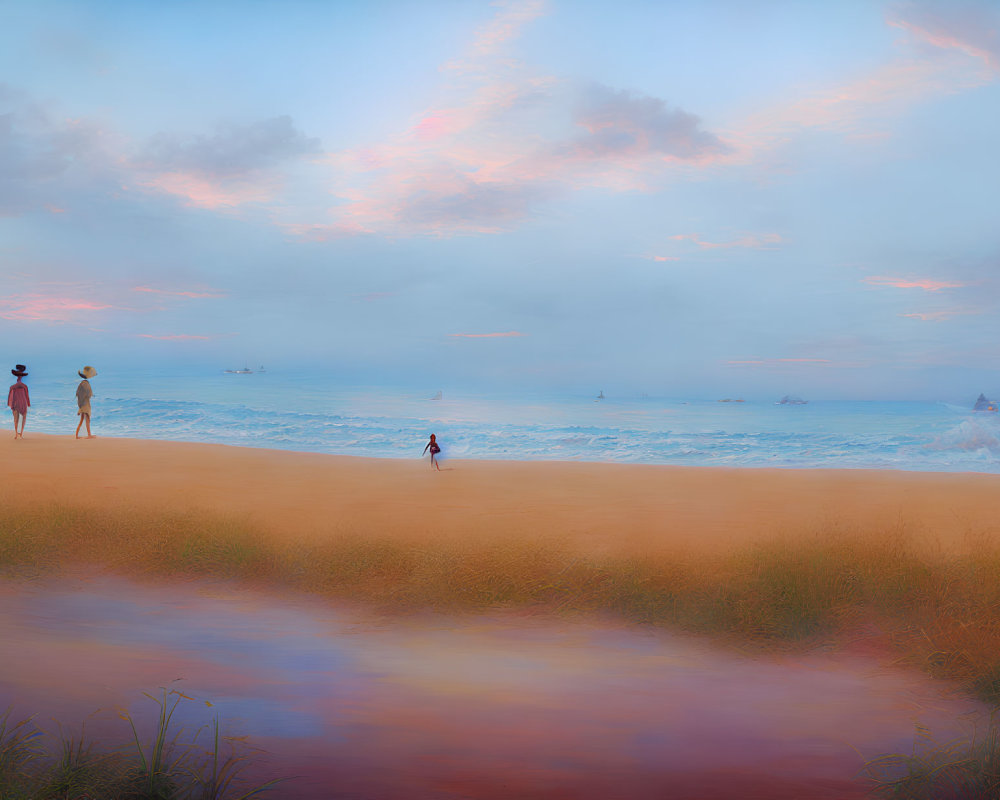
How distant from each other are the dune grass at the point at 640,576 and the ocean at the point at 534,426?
16765 millimetres

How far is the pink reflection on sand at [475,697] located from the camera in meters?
4.02

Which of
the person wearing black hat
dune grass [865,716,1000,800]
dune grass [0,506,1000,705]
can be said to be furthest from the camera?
the person wearing black hat

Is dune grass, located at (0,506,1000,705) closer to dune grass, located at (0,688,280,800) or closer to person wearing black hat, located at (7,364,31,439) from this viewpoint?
dune grass, located at (0,688,280,800)

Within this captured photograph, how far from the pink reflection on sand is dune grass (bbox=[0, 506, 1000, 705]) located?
35cm

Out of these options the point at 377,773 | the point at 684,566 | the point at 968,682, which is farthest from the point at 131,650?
the point at 968,682

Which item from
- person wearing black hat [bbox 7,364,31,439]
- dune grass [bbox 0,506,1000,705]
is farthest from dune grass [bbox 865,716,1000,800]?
person wearing black hat [bbox 7,364,31,439]

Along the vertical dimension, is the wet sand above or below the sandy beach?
below

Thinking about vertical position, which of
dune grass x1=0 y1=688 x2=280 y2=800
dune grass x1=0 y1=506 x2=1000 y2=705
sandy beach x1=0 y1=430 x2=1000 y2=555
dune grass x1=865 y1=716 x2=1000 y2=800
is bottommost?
dune grass x1=865 y1=716 x2=1000 y2=800

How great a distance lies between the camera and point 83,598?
674 centimetres

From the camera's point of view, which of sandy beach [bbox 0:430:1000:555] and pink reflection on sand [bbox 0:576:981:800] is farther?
sandy beach [bbox 0:430:1000:555]

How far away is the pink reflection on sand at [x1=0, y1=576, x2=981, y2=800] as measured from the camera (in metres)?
4.02

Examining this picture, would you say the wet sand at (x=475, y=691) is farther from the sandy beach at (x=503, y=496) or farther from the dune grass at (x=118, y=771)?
the sandy beach at (x=503, y=496)

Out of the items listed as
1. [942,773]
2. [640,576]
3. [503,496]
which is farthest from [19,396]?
[942,773]

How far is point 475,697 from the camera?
4949mm
